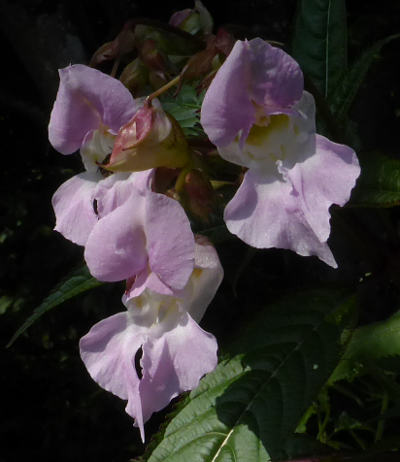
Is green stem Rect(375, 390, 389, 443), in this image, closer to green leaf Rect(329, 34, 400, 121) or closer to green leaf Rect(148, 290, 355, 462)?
green leaf Rect(148, 290, 355, 462)

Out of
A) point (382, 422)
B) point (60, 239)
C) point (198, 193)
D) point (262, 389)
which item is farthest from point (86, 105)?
point (60, 239)

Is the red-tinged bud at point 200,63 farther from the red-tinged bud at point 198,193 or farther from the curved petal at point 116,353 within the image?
the curved petal at point 116,353

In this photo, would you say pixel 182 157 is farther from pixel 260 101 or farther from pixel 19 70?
pixel 19 70

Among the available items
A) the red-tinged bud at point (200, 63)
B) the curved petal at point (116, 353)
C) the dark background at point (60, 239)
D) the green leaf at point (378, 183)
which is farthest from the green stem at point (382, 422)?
the red-tinged bud at point (200, 63)

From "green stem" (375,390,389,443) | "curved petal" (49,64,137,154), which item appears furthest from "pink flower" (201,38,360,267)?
"green stem" (375,390,389,443)

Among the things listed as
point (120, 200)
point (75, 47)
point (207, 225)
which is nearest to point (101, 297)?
point (75, 47)

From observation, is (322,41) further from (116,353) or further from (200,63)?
(116,353)
